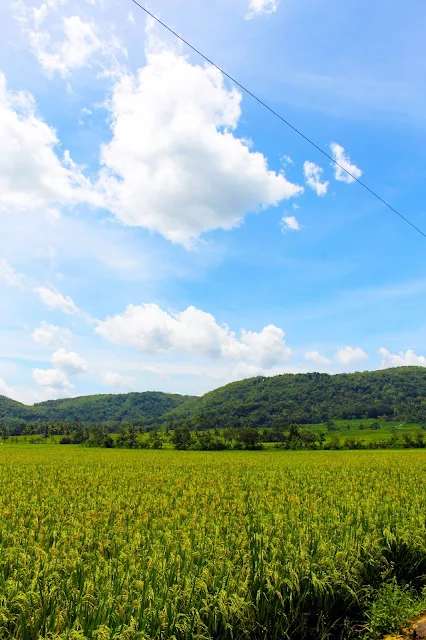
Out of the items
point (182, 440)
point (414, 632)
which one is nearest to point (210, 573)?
point (414, 632)

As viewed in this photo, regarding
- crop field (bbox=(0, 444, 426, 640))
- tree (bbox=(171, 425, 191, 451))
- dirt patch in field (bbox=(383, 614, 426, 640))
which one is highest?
crop field (bbox=(0, 444, 426, 640))

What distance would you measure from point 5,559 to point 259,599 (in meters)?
5.06

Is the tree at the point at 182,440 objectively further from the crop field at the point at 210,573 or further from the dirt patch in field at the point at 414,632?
the dirt patch in field at the point at 414,632

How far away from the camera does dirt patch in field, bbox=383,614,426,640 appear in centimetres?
701

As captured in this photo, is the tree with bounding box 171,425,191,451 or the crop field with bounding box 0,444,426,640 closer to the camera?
the crop field with bounding box 0,444,426,640

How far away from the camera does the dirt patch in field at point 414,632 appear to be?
7.01 metres

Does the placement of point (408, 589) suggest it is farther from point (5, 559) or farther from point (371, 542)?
point (5, 559)

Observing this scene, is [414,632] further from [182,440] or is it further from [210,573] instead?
[182,440]

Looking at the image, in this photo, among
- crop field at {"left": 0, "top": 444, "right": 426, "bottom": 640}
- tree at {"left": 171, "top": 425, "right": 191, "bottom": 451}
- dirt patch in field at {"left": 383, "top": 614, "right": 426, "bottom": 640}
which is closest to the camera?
crop field at {"left": 0, "top": 444, "right": 426, "bottom": 640}

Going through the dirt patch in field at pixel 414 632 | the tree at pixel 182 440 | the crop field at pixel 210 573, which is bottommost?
the tree at pixel 182 440

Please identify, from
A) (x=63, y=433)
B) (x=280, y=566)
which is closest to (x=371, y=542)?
(x=280, y=566)

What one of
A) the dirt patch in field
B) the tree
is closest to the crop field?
the dirt patch in field

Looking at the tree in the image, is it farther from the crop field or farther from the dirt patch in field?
the dirt patch in field

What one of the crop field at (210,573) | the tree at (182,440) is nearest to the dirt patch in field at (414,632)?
the crop field at (210,573)
